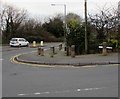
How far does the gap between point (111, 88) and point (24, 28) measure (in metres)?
42.3

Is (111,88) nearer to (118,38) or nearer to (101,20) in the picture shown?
(118,38)

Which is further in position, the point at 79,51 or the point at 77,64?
the point at 79,51

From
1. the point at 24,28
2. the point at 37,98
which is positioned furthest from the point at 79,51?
the point at 24,28

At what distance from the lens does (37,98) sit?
446 centimetres

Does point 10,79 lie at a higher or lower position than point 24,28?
lower

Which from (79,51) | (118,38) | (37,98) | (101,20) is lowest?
(37,98)

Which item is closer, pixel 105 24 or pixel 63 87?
pixel 63 87

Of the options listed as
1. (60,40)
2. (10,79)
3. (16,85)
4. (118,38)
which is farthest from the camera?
(60,40)

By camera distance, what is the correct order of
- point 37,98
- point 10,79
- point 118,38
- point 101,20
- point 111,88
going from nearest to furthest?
point 37,98 < point 111,88 < point 10,79 < point 118,38 < point 101,20

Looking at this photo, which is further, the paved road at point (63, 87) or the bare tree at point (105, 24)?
the bare tree at point (105, 24)

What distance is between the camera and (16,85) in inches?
222

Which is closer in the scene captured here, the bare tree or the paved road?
the paved road

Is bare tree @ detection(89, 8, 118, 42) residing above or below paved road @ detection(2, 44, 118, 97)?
above

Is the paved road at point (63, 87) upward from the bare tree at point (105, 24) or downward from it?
downward
